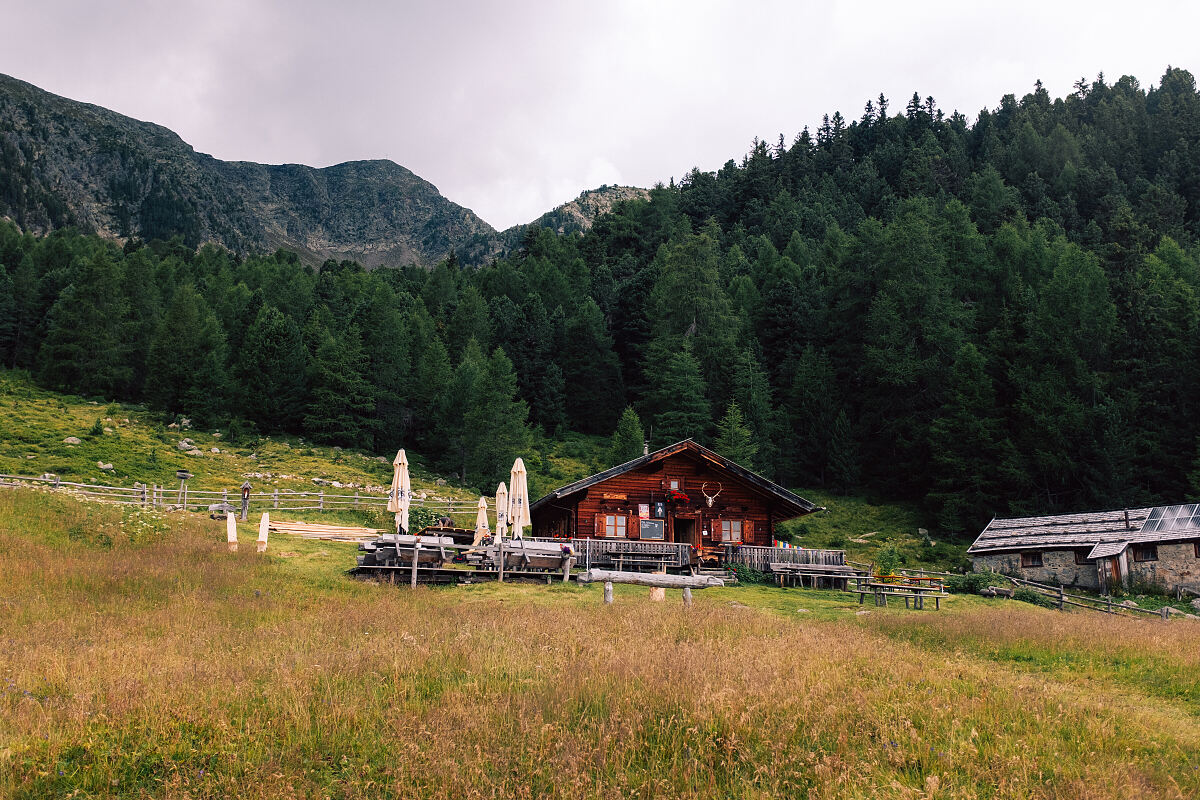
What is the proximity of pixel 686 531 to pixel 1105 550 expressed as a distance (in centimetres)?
1864

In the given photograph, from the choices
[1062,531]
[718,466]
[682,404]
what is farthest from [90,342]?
[1062,531]

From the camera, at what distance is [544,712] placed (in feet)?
28.0

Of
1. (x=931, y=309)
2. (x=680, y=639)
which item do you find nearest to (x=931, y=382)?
(x=931, y=309)

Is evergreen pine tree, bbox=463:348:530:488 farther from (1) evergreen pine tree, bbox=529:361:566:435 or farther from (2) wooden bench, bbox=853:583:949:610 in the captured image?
(2) wooden bench, bbox=853:583:949:610

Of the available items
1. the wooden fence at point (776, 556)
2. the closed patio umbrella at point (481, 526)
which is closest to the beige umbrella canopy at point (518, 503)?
the closed patio umbrella at point (481, 526)

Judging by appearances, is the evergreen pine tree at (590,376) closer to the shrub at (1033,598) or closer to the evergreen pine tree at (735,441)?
the evergreen pine tree at (735,441)

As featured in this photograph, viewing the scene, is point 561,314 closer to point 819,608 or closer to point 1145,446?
point 1145,446

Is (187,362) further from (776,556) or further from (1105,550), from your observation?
(1105,550)

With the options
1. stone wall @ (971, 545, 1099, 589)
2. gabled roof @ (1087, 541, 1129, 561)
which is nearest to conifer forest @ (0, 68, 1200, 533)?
stone wall @ (971, 545, 1099, 589)

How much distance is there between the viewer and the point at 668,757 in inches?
310

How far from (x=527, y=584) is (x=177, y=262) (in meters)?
84.4

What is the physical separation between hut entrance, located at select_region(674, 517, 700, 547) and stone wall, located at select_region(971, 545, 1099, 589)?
16.4m

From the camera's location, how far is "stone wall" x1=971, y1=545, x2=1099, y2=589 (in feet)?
120

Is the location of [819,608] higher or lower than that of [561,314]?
lower
